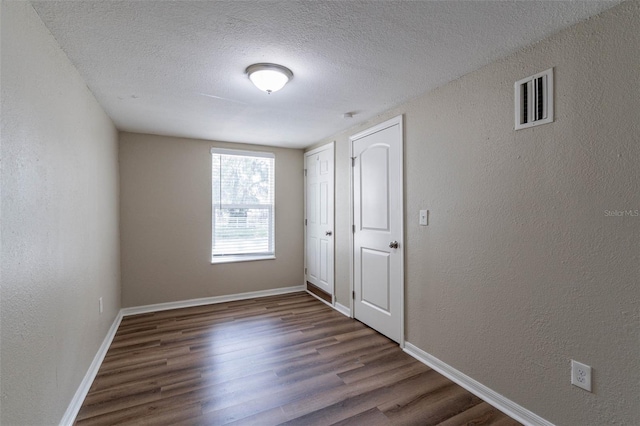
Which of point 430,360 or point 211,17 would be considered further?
point 430,360

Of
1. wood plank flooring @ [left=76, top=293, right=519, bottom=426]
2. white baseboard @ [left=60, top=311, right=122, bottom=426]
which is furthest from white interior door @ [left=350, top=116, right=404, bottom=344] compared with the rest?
white baseboard @ [left=60, top=311, right=122, bottom=426]

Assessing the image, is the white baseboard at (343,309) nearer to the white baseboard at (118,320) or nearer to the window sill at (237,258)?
the white baseboard at (118,320)

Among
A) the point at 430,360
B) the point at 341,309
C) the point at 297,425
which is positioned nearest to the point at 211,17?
the point at 297,425

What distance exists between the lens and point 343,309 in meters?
3.75

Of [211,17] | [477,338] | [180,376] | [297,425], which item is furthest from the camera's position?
[180,376]

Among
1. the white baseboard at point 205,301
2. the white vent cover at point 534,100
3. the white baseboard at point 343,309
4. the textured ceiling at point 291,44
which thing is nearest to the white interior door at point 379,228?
the white baseboard at point 343,309

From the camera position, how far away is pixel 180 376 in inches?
93.0

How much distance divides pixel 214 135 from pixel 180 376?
280cm

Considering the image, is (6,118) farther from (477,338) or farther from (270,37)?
(477,338)

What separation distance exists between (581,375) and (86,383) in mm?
3133

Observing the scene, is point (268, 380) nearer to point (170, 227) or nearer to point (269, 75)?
point (269, 75)

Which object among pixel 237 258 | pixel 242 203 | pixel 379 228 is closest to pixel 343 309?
pixel 379 228

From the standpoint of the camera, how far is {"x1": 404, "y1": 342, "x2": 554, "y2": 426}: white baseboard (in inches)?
72.0

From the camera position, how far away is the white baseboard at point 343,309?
3648 mm
